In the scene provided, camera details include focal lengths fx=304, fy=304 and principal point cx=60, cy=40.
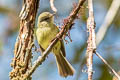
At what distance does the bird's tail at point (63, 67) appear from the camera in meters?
4.05

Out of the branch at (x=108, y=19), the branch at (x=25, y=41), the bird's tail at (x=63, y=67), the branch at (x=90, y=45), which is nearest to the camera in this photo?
the branch at (x=90, y=45)

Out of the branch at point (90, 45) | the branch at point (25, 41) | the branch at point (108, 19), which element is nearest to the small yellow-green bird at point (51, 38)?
the branch at point (108, 19)

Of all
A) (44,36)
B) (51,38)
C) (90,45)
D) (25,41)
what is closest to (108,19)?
(25,41)

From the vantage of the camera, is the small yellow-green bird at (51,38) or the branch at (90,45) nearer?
the branch at (90,45)

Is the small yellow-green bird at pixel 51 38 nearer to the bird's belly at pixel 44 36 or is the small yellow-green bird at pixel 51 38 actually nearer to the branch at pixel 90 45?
the bird's belly at pixel 44 36

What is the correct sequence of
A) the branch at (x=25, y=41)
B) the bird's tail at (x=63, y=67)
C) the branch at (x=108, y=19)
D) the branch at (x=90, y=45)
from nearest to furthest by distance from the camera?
the branch at (x=90, y=45), the branch at (x=25, y=41), the branch at (x=108, y=19), the bird's tail at (x=63, y=67)

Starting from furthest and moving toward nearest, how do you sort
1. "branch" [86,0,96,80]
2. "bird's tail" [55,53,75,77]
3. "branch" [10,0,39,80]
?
"bird's tail" [55,53,75,77] → "branch" [10,0,39,80] → "branch" [86,0,96,80]

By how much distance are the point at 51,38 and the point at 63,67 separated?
0.46m

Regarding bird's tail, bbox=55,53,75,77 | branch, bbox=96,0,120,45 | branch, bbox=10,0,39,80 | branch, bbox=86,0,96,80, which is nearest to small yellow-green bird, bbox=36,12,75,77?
bird's tail, bbox=55,53,75,77

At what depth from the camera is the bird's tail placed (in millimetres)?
4051

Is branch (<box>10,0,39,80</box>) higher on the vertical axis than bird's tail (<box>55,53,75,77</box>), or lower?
higher

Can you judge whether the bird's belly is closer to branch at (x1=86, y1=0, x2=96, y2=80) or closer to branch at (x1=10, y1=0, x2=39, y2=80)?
branch at (x1=10, y1=0, x2=39, y2=80)

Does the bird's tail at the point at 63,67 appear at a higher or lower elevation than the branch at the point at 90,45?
lower

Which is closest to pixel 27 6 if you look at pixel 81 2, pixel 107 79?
pixel 81 2
